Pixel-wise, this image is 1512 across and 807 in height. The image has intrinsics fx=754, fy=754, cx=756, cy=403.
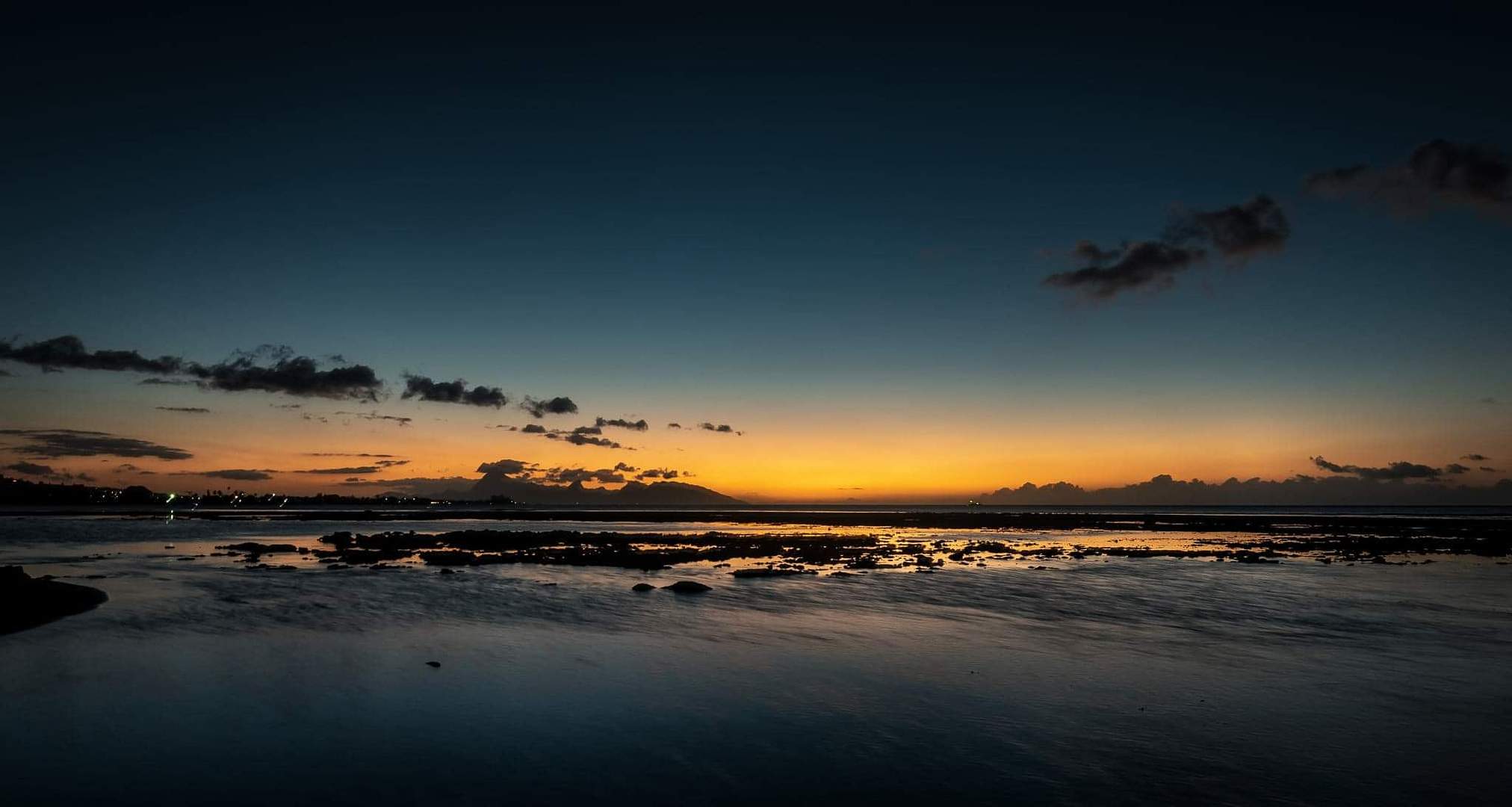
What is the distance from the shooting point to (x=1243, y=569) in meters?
42.5

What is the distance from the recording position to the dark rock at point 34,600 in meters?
23.5

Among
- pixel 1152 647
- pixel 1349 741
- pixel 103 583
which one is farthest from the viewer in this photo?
pixel 103 583

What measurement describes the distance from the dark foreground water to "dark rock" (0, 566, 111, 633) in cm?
93

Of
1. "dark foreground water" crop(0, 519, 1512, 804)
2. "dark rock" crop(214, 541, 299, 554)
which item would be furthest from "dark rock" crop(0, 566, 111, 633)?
"dark rock" crop(214, 541, 299, 554)

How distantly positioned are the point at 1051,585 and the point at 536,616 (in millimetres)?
23575

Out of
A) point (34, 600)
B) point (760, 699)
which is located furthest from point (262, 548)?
point (760, 699)

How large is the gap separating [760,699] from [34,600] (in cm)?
2570

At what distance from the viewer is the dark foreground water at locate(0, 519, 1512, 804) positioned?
11398 mm

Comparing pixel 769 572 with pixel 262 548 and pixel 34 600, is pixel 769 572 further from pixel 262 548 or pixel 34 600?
pixel 262 548

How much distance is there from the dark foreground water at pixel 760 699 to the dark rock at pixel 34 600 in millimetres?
934

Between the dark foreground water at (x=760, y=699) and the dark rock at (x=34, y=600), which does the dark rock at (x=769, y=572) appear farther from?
the dark rock at (x=34, y=600)

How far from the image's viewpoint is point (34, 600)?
2509 cm

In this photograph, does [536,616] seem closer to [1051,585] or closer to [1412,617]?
[1051,585]

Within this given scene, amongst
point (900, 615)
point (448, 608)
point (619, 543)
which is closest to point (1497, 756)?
point (900, 615)
